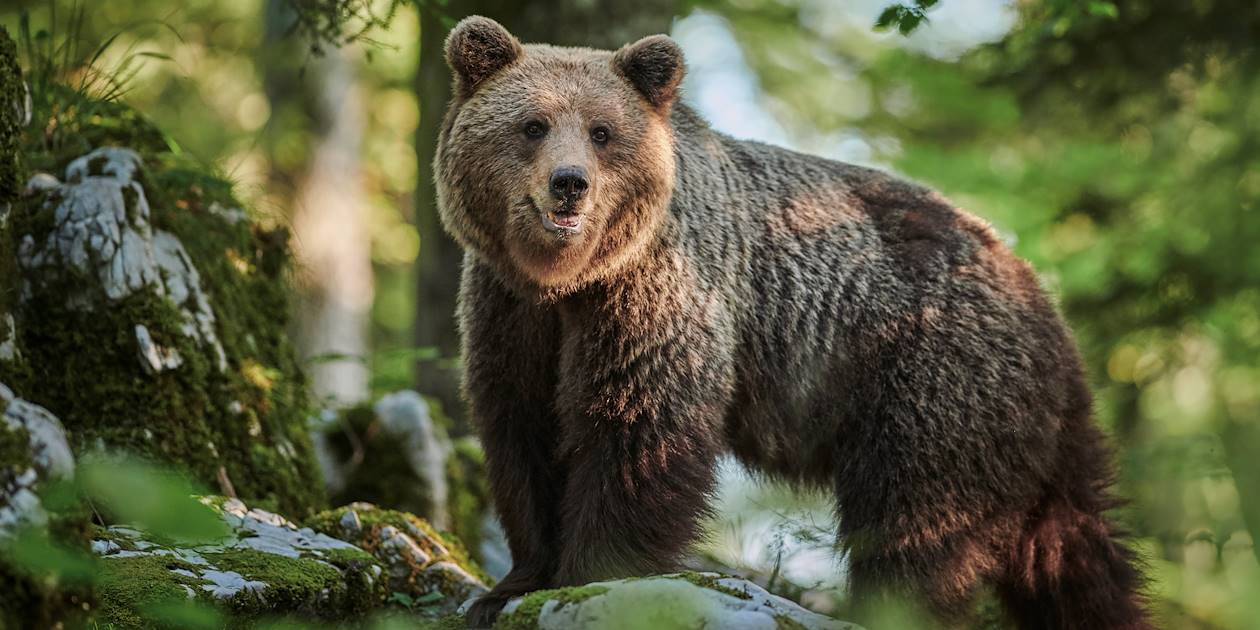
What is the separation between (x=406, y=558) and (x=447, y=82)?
4.98 meters

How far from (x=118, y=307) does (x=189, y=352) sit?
1.46ft

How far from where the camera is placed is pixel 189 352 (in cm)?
648

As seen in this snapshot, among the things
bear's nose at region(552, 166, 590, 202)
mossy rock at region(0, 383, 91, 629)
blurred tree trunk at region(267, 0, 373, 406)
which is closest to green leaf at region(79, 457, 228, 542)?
mossy rock at region(0, 383, 91, 629)

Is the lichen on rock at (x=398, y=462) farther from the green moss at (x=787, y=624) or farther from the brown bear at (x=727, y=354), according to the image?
the green moss at (x=787, y=624)

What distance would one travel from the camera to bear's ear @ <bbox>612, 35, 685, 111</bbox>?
245 inches

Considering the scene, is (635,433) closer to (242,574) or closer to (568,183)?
(568,183)

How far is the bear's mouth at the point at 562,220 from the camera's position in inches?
224

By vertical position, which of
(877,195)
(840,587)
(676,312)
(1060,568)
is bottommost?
(840,587)

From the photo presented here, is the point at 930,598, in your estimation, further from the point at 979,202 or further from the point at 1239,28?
the point at 979,202

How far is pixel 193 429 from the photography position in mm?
6414

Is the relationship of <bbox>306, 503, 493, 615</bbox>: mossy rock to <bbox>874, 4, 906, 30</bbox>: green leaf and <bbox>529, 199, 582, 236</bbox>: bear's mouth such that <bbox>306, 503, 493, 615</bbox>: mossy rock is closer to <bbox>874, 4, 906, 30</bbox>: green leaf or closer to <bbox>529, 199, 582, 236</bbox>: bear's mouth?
<bbox>529, 199, 582, 236</bbox>: bear's mouth

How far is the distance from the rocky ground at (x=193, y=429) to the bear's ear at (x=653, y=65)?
2659 millimetres

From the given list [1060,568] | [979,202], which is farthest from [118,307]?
[979,202]

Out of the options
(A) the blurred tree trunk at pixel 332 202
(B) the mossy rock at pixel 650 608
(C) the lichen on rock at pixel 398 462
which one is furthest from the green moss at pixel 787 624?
(A) the blurred tree trunk at pixel 332 202
